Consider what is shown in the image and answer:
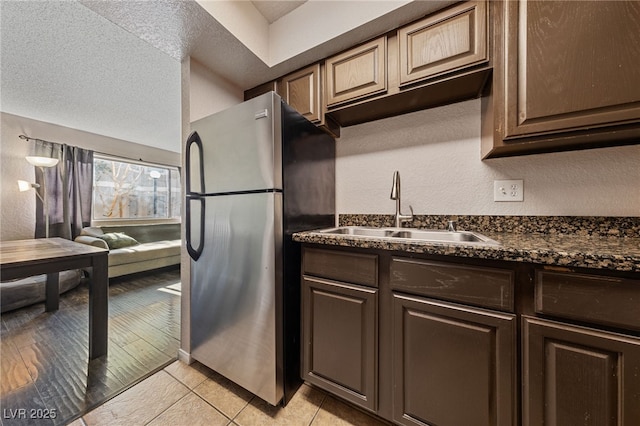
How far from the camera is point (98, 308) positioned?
66.4 inches

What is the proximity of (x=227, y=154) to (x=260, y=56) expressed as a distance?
84 cm

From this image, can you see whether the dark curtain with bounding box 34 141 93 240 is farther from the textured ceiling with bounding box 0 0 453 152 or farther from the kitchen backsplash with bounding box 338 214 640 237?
the kitchen backsplash with bounding box 338 214 640 237

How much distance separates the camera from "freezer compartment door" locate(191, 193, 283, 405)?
1.19 m

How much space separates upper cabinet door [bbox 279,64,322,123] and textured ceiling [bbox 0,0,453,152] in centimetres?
7

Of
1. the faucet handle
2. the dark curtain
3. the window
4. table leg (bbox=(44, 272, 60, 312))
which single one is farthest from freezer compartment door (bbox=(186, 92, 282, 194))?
the window

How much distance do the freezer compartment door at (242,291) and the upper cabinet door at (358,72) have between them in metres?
0.83

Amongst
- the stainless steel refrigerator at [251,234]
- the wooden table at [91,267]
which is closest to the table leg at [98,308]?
the wooden table at [91,267]

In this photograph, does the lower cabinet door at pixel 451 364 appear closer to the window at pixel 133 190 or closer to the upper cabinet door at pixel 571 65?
the upper cabinet door at pixel 571 65

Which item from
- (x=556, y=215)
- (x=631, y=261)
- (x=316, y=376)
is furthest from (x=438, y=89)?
(x=316, y=376)

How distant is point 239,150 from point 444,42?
4.03 feet

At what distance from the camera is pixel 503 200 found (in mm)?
1313

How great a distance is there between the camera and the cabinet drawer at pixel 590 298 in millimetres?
661

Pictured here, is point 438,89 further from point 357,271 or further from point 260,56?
point 260,56

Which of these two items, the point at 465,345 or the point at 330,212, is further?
the point at 330,212
